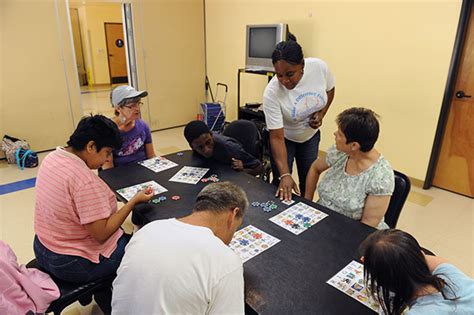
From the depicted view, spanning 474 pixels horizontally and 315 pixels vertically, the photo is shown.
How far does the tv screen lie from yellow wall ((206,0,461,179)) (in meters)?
0.33

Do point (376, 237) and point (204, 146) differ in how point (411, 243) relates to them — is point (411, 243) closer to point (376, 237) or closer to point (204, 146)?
point (376, 237)

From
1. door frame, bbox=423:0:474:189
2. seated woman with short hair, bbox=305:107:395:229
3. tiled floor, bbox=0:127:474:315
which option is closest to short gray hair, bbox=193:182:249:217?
seated woman with short hair, bbox=305:107:395:229

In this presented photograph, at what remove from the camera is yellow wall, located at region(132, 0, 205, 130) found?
5457mm

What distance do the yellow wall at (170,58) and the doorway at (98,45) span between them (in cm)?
380

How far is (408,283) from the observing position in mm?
918

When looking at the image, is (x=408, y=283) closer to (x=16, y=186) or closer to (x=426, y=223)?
(x=426, y=223)

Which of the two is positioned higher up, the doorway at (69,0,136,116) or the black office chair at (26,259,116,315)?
the doorway at (69,0,136,116)

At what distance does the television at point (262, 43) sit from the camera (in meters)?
4.41

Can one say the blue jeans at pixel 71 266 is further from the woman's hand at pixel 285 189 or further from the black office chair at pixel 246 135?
the black office chair at pixel 246 135

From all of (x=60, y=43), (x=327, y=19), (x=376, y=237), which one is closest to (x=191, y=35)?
(x=60, y=43)

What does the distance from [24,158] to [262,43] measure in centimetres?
366

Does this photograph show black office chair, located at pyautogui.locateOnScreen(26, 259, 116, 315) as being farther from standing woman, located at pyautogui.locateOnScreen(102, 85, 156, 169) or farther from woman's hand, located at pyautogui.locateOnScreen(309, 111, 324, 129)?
woman's hand, located at pyautogui.locateOnScreen(309, 111, 324, 129)

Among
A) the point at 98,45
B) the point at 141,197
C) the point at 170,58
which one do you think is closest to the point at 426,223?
the point at 141,197

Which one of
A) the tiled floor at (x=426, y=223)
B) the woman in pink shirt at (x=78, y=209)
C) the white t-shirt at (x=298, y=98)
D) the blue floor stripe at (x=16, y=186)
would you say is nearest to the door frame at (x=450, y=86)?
the tiled floor at (x=426, y=223)
